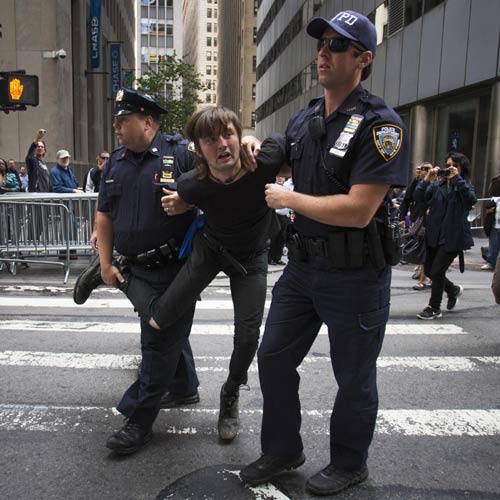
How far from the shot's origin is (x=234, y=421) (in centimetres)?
341

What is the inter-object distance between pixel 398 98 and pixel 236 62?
78977 mm

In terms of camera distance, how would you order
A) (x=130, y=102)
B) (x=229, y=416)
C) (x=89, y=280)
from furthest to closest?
(x=89, y=280) < (x=229, y=416) < (x=130, y=102)

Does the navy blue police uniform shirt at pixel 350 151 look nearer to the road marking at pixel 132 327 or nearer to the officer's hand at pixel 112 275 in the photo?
the officer's hand at pixel 112 275

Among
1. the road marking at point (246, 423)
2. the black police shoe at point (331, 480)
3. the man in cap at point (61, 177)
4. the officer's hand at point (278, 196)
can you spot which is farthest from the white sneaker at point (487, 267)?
the officer's hand at point (278, 196)

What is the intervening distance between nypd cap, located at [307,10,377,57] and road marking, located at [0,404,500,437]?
7.64ft

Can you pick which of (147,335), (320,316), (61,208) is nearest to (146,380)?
(147,335)

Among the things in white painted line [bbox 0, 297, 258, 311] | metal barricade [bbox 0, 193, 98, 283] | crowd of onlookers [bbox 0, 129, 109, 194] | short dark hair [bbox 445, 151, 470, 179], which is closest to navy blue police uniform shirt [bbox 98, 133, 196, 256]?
white painted line [bbox 0, 297, 258, 311]

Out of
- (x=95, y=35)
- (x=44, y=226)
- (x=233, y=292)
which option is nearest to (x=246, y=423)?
(x=233, y=292)

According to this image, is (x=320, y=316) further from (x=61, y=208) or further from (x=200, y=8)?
(x=200, y=8)

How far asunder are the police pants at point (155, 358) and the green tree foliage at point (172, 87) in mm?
34183

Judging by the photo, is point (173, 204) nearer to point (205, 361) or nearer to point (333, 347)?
point (333, 347)

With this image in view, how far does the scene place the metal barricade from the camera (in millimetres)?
8680

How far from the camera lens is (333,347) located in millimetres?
2721

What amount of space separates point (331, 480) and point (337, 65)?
2.01m
